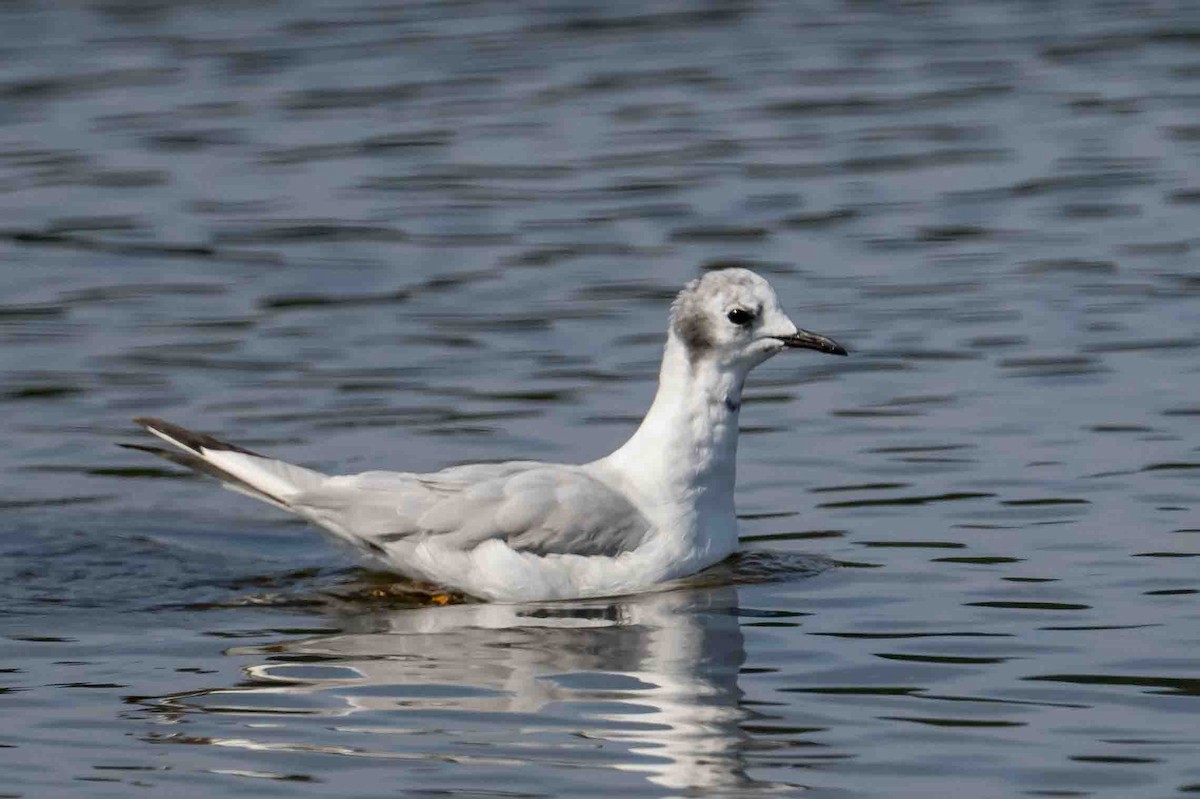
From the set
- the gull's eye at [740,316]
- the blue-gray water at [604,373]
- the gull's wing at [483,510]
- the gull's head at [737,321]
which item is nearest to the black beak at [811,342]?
the gull's head at [737,321]

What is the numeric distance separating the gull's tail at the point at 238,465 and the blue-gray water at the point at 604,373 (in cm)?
45

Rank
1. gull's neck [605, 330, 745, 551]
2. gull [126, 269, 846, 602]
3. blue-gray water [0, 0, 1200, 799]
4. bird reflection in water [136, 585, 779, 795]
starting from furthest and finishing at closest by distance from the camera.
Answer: gull's neck [605, 330, 745, 551] → gull [126, 269, 846, 602] → blue-gray water [0, 0, 1200, 799] → bird reflection in water [136, 585, 779, 795]

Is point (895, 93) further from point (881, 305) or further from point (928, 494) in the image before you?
point (928, 494)

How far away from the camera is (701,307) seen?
10.4 metres

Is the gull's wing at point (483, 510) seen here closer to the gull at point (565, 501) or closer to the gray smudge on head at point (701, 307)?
the gull at point (565, 501)

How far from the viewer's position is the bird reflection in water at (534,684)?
7.97 metres

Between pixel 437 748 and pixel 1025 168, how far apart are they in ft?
33.8

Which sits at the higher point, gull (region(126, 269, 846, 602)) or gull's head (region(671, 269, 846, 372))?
gull's head (region(671, 269, 846, 372))

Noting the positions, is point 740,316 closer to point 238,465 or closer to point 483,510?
point 483,510

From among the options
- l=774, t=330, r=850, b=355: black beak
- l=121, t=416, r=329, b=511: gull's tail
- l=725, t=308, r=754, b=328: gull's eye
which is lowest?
l=121, t=416, r=329, b=511: gull's tail

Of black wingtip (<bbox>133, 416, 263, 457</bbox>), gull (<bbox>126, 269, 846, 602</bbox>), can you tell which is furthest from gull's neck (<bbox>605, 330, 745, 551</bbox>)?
black wingtip (<bbox>133, 416, 263, 457</bbox>)

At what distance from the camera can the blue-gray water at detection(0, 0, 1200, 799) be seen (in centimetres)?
821

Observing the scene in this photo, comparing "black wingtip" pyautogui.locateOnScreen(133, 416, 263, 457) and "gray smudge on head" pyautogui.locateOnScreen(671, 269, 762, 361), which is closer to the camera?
"black wingtip" pyautogui.locateOnScreen(133, 416, 263, 457)

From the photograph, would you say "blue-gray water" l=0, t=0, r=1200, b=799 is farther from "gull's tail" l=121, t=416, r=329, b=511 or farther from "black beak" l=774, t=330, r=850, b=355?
"black beak" l=774, t=330, r=850, b=355
